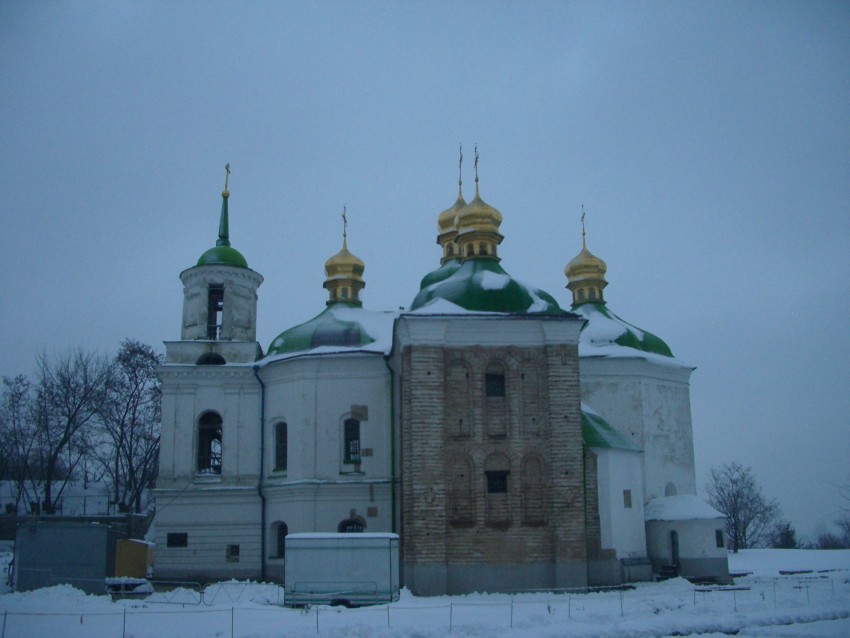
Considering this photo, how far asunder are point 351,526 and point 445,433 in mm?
6692

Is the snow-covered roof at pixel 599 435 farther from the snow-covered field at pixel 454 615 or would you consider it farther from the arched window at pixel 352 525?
the arched window at pixel 352 525

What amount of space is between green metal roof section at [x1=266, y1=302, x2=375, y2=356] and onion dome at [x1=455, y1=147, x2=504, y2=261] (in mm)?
4756

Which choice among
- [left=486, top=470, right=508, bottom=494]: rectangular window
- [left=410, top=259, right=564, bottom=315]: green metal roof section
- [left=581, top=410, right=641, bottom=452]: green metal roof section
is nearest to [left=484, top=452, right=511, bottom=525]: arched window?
[left=486, top=470, right=508, bottom=494]: rectangular window

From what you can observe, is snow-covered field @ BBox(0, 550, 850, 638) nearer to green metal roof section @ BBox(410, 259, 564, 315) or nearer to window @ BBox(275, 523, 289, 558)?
window @ BBox(275, 523, 289, 558)

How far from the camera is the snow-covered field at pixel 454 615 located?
1662 cm

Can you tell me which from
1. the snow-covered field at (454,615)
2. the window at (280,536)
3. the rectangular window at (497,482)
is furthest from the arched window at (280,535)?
the rectangular window at (497,482)

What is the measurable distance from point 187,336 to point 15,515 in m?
18.6

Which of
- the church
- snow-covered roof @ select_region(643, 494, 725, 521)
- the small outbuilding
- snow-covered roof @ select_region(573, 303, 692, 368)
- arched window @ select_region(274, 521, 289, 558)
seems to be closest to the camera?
the church

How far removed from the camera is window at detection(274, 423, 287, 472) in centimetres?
3147

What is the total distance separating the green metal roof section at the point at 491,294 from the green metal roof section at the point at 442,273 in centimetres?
630

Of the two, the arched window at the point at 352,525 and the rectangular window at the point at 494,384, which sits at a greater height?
the rectangular window at the point at 494,384

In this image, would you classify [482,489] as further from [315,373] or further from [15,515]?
[15,515]

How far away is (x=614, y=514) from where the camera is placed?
89.5 feet

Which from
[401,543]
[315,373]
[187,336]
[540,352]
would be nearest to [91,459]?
[187,336]
